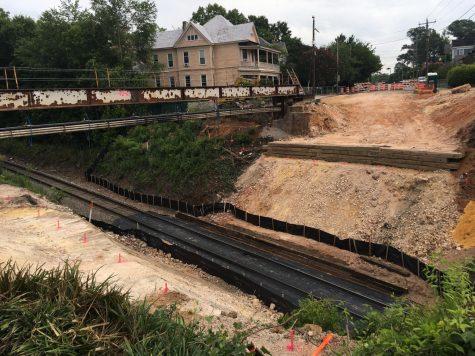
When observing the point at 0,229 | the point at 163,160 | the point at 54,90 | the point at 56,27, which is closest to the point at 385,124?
the point at 163,160

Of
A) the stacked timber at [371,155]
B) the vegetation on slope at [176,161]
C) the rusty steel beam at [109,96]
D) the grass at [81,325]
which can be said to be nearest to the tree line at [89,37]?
the vegetation on slope at [176,161]

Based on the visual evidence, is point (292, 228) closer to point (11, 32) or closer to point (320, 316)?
point (320, 316)

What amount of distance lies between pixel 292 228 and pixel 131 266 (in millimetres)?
9120

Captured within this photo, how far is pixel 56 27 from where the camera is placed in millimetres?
43875

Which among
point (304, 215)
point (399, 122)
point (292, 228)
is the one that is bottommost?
point (292, 228)

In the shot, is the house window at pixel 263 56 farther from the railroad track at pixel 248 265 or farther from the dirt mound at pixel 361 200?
the railroad track at pixel 248 265

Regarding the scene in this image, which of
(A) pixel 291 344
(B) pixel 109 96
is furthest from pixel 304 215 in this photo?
(A) pixel 291 344

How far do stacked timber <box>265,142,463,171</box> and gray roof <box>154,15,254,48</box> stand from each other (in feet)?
96.0

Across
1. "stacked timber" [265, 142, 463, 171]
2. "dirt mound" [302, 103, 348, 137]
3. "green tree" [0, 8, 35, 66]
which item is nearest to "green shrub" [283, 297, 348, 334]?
"stacked timber" [265, 142, 463, 171]

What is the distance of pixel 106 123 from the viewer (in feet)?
80.8

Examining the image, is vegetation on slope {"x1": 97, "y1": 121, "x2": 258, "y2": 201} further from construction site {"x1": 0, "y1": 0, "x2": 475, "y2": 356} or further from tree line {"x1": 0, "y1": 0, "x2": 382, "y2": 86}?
tree line {"x1": 0, "y1": 0, "x2": 382, "y2": 86}

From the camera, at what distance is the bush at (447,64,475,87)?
36.4 metres

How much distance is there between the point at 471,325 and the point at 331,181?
16.9 m

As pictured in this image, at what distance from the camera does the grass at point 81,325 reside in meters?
5.36
